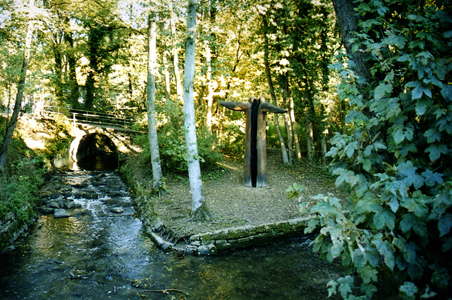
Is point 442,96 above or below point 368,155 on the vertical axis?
above

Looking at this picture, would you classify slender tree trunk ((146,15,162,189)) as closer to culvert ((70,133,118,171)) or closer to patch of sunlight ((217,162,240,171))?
patch of sunlight ((217,162,240,171))

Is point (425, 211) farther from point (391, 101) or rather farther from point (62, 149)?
point (62, 149)

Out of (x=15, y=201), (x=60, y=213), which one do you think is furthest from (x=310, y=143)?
(x=15, y=201)

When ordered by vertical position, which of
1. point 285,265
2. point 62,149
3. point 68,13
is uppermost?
point 68,13

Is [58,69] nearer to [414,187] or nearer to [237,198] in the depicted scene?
[237,198]

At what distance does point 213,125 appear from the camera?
56.7 feet

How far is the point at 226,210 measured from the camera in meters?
8.77

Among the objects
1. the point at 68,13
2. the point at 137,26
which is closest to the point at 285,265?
the point at 137,26

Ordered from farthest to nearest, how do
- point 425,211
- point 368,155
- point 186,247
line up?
point 186,247
point 368,155
point 425,211

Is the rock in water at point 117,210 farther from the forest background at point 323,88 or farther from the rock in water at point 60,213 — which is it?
the forest background at point 323,88

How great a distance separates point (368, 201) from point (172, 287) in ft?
14.5

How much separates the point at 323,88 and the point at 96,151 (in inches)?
854

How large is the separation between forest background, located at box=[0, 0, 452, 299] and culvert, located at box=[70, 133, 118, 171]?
2.81 meters

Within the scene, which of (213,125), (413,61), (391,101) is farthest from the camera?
(213,125)
